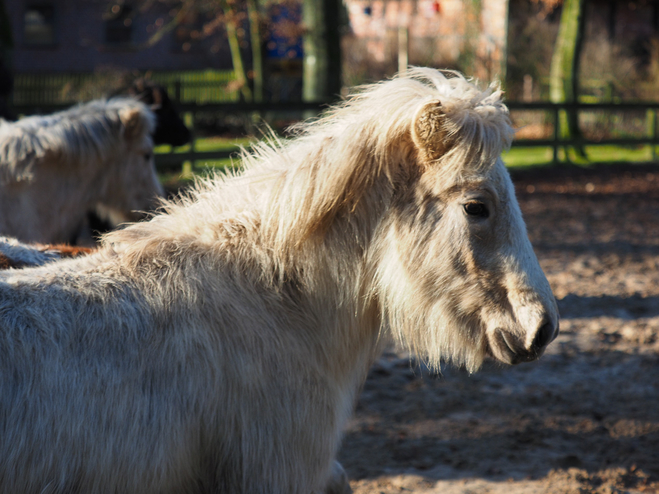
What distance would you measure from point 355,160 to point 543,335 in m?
0.83

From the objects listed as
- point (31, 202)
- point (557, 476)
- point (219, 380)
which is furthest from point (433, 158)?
point (31, 202)

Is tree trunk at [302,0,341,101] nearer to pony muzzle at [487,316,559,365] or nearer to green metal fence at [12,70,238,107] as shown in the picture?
green metal fence at [12,70,238,107]

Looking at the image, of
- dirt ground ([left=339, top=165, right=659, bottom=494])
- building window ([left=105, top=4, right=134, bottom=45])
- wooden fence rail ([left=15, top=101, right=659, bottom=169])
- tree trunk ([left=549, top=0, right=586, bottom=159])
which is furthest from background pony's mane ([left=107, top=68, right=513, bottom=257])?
building window ([left=105, top=4, right=134, bottom=45])

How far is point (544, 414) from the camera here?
4.29 metres

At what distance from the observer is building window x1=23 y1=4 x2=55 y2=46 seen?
28016mm

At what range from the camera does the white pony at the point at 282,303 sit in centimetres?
176

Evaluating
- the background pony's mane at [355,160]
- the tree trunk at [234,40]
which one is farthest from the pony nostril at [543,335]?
the tree trunk at [234,40]

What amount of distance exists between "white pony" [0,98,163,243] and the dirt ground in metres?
2.29

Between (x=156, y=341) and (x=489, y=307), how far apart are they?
3.50 ft

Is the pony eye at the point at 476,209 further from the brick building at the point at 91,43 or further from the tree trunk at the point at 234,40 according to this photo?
the brick building at the point at 91,43

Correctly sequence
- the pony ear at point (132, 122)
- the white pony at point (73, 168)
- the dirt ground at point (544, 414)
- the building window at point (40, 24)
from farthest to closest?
the building window at point (40, 24), the pony ear at point (132, 122), the white pony at point (73, 168), the dirt ground at point (544, 414)

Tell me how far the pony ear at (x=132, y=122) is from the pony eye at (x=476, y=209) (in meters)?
3.46

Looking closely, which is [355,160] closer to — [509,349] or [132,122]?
[509,349]

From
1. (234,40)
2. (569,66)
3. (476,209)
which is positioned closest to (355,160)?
(476,209)
